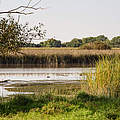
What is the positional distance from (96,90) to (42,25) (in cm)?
273

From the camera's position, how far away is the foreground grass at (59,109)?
6.44 metres

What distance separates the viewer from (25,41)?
25.6 feet

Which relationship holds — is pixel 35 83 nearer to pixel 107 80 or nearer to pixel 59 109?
pixel 107 80

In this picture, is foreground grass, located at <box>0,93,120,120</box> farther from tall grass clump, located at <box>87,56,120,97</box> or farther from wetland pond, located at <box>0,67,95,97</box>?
wetland pond, located at <box>0,67,95,97</box>

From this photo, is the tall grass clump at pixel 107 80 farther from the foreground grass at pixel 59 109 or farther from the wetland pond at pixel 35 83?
the foreground grass at pixel 59 109

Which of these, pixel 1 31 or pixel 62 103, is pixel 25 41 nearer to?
pixel 1 31

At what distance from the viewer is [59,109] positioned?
7043mm

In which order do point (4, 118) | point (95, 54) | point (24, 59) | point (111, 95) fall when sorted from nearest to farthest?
point (4, 118) → point (111, 95) → point (24, 59) → point (95, 54)

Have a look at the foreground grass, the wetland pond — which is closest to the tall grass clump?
the wetland pond

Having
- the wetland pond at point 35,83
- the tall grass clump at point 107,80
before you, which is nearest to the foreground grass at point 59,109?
the tall grass clump at point 107,80

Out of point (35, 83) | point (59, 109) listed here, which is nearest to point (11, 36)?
point (59, 109)

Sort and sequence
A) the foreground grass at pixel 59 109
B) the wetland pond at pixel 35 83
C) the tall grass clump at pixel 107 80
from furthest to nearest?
the wetland pond at pixel 35 83, the tall grass clump at pixel 107 80, the foreground grass at pixel 59 109

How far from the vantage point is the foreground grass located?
6.44 metres

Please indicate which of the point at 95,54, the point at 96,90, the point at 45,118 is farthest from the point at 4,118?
the point at 95,54
